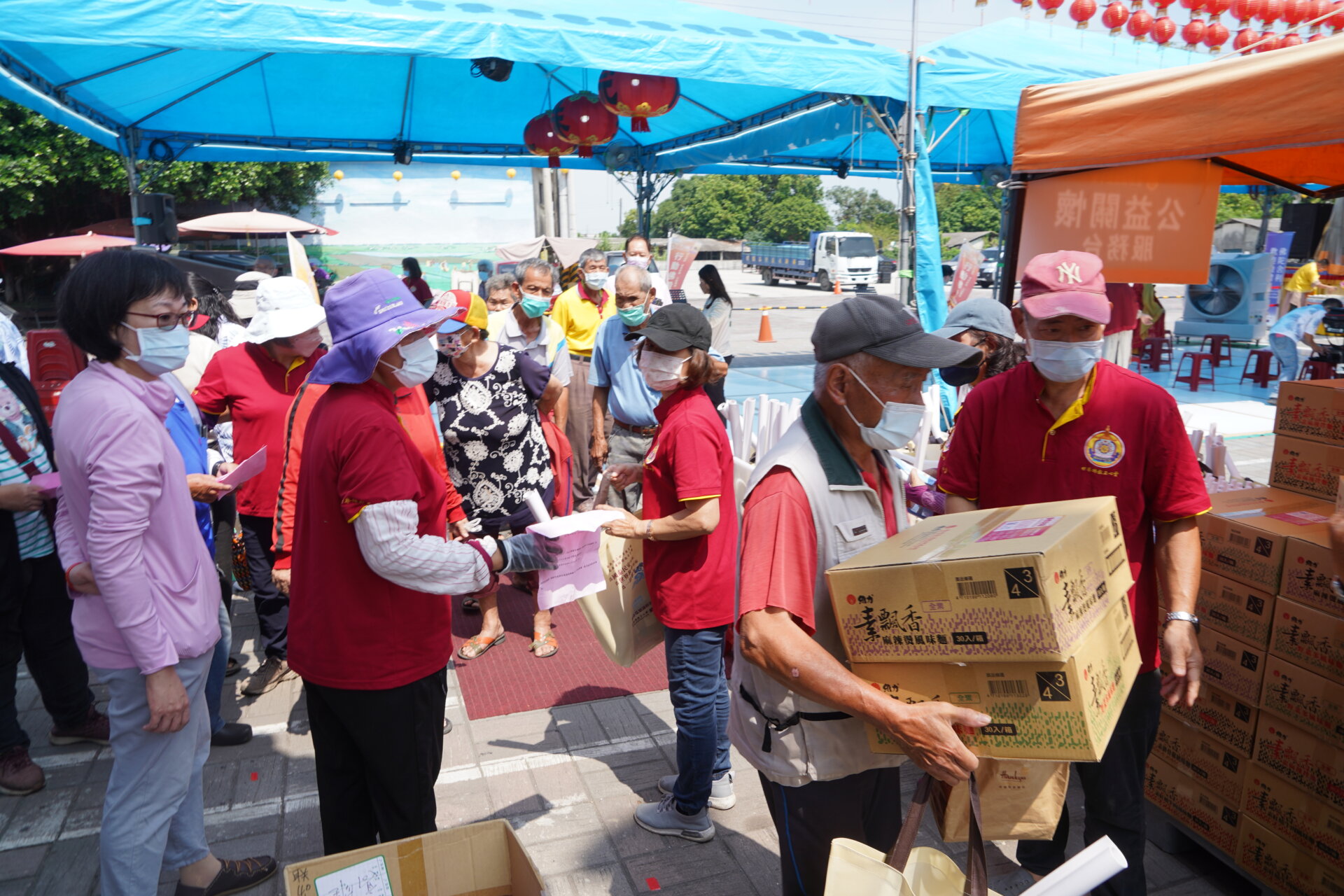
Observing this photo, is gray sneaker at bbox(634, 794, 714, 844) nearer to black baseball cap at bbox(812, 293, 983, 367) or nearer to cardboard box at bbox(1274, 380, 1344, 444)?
black baseball cap at bbox(812, 293, 983, 367)

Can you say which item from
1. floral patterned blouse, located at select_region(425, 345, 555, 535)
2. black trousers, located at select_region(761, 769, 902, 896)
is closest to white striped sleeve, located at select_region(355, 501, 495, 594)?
black trousers, located at select_region(761, 769, 902, 896)

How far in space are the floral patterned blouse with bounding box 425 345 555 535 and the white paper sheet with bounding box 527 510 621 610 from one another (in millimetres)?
1595

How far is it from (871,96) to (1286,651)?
5.87 m

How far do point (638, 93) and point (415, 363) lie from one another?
5.72 meters

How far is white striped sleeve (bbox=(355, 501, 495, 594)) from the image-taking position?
2.04 m

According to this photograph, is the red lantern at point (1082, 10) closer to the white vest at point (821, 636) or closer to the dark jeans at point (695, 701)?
the dark jeans at point (695, 701)

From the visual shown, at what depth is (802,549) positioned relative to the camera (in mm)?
1734

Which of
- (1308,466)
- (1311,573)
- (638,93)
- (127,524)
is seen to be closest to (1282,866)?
(1311,573)

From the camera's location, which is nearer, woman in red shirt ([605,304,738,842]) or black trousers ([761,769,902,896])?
black trousers ([761,769,902,896])

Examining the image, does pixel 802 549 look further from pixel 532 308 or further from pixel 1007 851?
pixel 532 308

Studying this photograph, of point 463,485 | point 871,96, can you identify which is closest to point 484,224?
point 871,96

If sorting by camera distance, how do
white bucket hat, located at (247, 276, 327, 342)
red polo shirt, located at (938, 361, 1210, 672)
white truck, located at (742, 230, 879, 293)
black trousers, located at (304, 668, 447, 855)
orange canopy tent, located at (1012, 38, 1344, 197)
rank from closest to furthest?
black trousers, located at (304, 668, 447, 855) < red polo shirt, located at (938, 361, 1210, 672) < orange canopy tent, located at (1012, 38, 1344, 197) < white bucket hat, located at (247, 276, 327, 342) < white truck, located at (742, 230, 879, 293)

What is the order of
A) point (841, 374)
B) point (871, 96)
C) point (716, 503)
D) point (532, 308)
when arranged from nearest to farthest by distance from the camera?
point (841, 374), point (716, 503), point (532, 308), point (871, 96)

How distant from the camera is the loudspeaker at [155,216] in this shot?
8.72m
